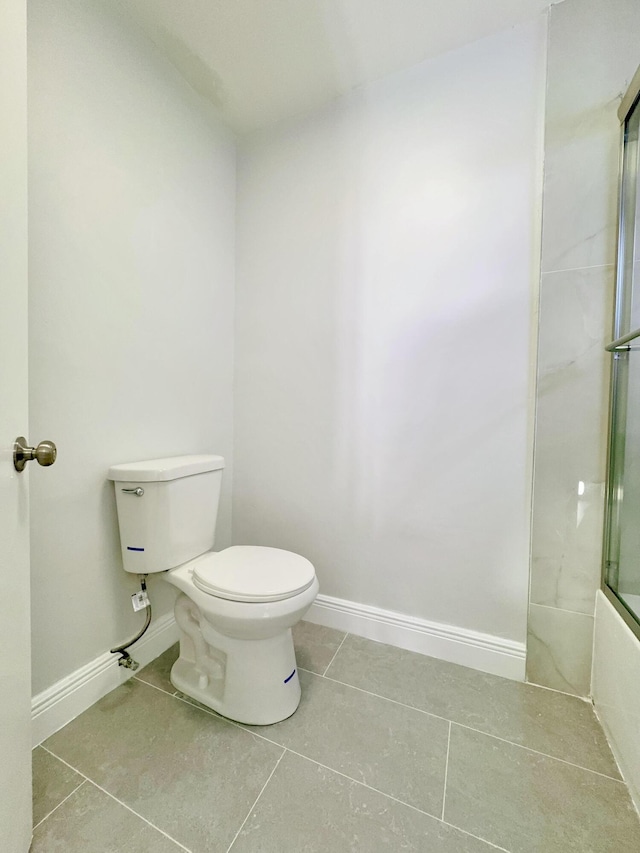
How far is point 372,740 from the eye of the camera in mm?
996

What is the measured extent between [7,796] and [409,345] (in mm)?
1518

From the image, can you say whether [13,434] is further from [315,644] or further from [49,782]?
[315,644]

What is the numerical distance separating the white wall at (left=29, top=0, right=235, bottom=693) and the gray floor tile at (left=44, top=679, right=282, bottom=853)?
19 cm

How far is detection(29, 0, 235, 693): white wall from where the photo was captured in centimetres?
98

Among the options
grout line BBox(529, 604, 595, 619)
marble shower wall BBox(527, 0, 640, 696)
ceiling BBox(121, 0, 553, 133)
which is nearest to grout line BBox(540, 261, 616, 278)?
marble shower wall BBox(527, 0, 640, 696)

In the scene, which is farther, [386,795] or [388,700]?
[388,700]

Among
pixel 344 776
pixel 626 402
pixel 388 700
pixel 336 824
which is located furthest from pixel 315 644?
pixel 626 402

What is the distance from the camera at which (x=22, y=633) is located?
0.68m

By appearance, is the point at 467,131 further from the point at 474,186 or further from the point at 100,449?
the point at 100,449

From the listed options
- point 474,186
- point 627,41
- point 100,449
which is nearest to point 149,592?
point 100,449

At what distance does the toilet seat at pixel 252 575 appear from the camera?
3.23 feet

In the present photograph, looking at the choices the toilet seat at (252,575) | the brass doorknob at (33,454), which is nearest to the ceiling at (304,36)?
the brass doorknob at (33,454)

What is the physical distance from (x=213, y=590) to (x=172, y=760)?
1.38ft

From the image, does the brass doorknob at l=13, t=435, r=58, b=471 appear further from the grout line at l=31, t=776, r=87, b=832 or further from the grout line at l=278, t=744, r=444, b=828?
the grout line at l=278, t=744, r=444, b=828
